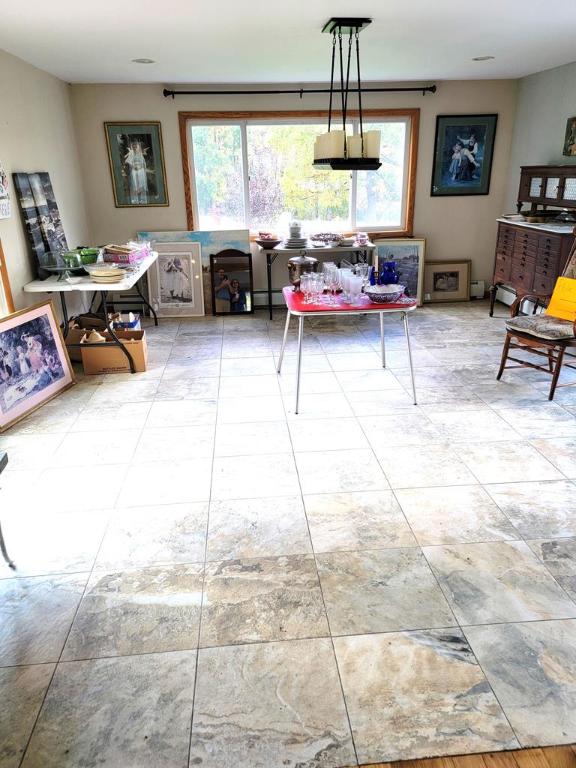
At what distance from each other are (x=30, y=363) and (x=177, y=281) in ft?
8.80

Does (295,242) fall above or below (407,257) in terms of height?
above

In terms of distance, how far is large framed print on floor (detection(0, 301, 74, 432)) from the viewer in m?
3.69

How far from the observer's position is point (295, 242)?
603 cm

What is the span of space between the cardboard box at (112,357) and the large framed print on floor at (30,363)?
7.5 inches

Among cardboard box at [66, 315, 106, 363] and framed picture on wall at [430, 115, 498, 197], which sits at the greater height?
framed picture on wall at [430, 115, 498, 197]

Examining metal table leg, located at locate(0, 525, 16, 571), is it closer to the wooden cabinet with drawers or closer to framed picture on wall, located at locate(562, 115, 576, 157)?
the wooden cabinet with drawers

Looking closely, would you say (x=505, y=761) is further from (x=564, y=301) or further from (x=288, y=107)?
(x=288, y=107)

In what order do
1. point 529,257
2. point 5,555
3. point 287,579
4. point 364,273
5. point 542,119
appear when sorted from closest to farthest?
point 287,579 → point 5,555 → point 364,273 → point 529,257 → point 542,119

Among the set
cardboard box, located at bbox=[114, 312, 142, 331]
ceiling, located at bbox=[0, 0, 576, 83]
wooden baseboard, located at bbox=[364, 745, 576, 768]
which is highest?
ceiling, located at bbox=[0, 0, 576, 83]

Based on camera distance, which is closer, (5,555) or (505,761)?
(505,761)

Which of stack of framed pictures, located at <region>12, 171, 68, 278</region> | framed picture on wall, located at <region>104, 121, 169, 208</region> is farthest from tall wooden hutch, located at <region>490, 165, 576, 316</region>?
stack of framed pictures, located at <region>12, 171, 68, 278</region>

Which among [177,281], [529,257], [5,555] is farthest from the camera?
[177,281]

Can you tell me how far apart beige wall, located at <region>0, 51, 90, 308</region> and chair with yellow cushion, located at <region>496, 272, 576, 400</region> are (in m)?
3.85

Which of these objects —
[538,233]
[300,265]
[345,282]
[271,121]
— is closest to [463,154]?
[538,233]
